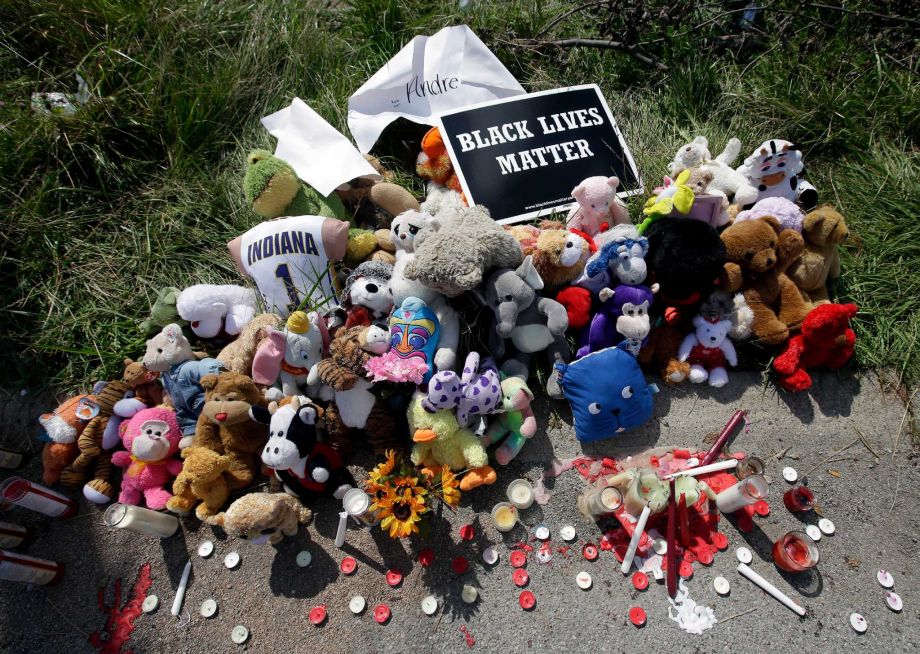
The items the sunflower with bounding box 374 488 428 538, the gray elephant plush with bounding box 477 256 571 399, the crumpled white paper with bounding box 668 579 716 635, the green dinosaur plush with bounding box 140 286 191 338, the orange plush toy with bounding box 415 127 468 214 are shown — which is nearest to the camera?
the sunflower with bounding box 374 488 428 538

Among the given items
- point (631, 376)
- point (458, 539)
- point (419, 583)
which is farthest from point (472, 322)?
point (419, 583)

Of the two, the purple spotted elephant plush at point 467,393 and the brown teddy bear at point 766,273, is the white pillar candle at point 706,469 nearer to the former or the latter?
the brown teddy bear at point 766,273

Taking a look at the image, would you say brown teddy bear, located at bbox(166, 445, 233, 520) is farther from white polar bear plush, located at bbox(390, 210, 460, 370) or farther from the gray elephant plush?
the gray elephant plush

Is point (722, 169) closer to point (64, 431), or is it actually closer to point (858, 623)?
point (858, 623)

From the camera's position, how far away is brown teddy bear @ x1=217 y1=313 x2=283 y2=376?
2152 millimetres

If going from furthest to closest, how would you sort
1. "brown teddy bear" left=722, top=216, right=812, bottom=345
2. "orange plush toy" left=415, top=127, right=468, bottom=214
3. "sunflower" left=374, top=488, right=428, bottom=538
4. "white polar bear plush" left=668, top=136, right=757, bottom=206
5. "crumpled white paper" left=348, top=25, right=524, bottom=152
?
"crumpled white paper" left=348, top=25, right=524, bottom=152, "orange plush toy" left=415, top=127, right=468, bottom=214, "white polar bear plush" left=668, top=136, right=757, bottom=206, "brown teddy bear" left=722, top=216, right=812, bottom=345, "sunflower" left=374, top=488, right=428, bottom=538

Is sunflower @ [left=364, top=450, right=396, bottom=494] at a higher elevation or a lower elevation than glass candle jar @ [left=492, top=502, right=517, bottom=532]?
higher

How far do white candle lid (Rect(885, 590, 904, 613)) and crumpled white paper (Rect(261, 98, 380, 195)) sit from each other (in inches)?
126

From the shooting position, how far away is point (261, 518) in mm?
1873

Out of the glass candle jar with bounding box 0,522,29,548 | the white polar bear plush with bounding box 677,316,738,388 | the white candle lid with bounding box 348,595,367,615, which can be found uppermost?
the white polar bear plush with bounding box 677,316,738,388

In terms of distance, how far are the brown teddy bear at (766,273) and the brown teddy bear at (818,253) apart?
6 centimetres

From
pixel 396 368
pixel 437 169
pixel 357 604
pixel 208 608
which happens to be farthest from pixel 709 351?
pixel 208 608

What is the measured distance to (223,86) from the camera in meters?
3.15

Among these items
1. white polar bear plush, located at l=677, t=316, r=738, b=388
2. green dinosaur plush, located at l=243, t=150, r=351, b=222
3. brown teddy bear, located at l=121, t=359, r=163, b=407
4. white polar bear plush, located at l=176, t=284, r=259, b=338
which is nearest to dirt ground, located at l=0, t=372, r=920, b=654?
white polar bear plush, located at l=677, t=316, r=738, b=388
